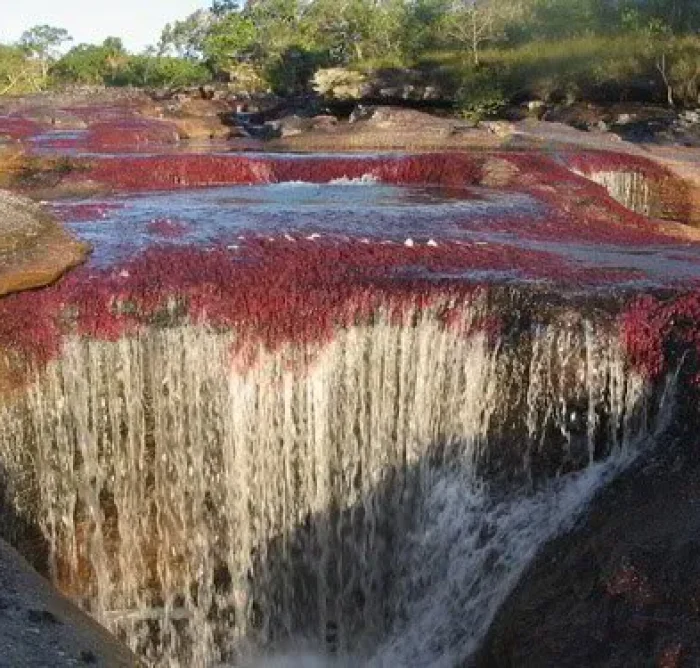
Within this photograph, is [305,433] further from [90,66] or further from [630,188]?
[90,66]

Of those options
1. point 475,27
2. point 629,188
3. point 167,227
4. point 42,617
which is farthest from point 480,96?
point 42,617

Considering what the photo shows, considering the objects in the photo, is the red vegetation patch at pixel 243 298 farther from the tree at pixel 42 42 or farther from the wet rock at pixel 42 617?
the tree at pixel 42 42

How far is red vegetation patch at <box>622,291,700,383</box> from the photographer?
937cm

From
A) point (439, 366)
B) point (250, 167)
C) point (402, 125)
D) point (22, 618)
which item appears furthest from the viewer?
point (402, 125)

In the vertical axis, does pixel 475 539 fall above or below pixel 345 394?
below

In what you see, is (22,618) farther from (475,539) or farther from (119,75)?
(119,75)

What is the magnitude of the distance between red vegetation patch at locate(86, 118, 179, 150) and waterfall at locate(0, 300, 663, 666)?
2578 centimetres

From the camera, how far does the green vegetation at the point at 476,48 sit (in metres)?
54.6

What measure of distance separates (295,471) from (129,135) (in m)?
33.9

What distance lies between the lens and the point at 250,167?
87.6 feet

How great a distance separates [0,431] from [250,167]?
17.3 m

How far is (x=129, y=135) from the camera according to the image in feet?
138

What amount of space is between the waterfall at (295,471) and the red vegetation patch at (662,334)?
1.01 ft

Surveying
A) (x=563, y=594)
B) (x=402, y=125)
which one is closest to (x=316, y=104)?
(x=402, y=125)
